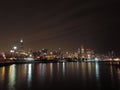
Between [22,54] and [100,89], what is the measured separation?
129m

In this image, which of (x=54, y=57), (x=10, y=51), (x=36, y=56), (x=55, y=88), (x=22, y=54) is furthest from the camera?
(x=54, y=57)

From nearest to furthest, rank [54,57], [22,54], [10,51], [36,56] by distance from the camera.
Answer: [10,51] < [22,54] < [36,56] < [54,57]

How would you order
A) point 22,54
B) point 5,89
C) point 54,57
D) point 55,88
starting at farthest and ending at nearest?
point 54,57, point 22,54, point 55,88, point 5,89

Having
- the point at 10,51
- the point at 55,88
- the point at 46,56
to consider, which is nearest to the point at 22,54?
the point at 10,51

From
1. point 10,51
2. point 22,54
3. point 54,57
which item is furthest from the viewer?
point 54,57

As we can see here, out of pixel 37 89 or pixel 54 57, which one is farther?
pixel 54 57

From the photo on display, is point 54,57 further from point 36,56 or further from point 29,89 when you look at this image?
point 29,89

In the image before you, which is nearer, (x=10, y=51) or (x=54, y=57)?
(x=10, y=51)

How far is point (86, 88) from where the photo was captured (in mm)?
17500

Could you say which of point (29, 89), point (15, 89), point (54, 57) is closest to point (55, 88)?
→ point (29, 89)

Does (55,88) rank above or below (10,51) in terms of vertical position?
below

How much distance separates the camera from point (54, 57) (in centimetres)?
17225

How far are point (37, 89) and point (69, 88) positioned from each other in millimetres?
2856

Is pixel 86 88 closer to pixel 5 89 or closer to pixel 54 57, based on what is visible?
pixel 5 89
